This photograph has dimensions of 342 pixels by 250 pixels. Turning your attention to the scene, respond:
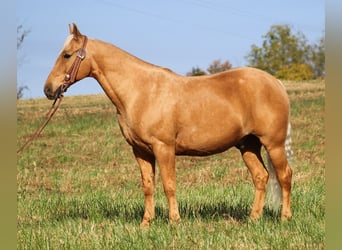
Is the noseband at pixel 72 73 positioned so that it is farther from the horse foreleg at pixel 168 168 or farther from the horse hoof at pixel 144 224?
the horse hoof at pixel 144 224

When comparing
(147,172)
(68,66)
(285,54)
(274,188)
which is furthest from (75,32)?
(285,54)

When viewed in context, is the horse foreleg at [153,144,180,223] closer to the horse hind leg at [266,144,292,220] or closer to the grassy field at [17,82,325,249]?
the grassy field at [17,82,325,249]

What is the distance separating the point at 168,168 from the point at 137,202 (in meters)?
2.57

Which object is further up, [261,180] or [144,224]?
[261,180]

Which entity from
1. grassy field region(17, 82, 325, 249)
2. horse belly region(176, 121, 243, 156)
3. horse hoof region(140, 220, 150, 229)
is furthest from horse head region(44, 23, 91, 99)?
horse hoof region(140, 220, 150, 229)

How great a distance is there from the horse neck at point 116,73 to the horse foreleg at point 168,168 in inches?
26.5

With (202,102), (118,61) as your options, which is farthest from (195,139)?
(118,61)

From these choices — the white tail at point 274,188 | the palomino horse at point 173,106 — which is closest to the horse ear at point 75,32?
the palomino horse at point 173,106

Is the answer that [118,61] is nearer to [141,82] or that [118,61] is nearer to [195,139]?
[141,82]

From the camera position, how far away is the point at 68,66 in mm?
6219

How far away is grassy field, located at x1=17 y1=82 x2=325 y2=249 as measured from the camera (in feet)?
18.4

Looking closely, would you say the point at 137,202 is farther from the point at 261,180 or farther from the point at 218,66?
the point at 218,66
